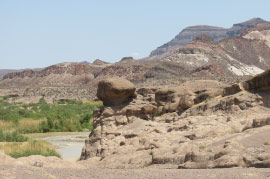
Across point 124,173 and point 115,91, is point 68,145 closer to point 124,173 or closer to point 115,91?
point 115,91

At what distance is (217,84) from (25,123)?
2632cm

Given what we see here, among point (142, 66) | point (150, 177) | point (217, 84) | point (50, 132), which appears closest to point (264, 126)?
point (150, 177)

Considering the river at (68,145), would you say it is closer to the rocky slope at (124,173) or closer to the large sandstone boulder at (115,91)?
the large sandstone boulder at (115,91)

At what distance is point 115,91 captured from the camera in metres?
20.8

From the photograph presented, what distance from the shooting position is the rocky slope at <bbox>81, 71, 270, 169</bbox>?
11738mm

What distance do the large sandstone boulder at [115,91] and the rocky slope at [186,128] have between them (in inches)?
2.0

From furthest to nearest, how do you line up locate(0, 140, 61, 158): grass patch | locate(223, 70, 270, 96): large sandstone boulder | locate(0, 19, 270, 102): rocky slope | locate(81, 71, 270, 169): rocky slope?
locate(0, 19, 270, 102): rocky slope, locate(0, 140, 61, 158): grass patch, locate(223, 70, 270, 96): large sandstone boulder, locate(81, 71, 270, 169): rocky slope

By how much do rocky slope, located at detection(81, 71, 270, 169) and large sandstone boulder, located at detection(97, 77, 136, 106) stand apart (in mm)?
50

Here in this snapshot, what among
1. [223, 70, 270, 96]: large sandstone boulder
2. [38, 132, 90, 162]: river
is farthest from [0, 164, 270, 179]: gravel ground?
[38, 132, 90, 162]: river

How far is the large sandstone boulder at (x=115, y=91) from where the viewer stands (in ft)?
68.3

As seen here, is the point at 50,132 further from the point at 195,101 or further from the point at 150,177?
the point at 150,177

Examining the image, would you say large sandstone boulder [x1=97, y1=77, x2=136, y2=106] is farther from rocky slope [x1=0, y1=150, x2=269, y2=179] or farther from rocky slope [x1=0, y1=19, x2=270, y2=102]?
rocky slope [x1=0, y1=19, x2=270, y2=102]

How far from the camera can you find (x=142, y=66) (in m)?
118

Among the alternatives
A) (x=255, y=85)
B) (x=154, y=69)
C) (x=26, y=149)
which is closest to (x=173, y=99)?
(x=255, y=85)
